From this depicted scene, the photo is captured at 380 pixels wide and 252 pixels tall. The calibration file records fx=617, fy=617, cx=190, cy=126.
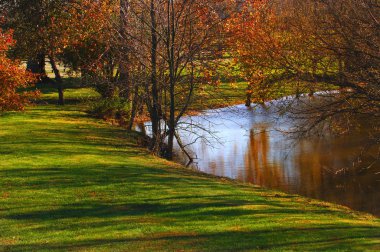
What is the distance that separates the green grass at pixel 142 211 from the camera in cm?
991

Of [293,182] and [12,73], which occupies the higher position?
[12,73]

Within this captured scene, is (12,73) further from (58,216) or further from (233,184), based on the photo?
(58,216)

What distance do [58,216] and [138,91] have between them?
11.9 m

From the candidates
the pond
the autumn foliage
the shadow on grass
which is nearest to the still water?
the pond

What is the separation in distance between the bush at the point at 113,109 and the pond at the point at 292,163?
384 centimetres

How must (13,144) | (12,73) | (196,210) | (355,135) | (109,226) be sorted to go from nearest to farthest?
(109,226), (196,210), (13,144), (12,73), (355,135)

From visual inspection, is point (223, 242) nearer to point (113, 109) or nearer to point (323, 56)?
point (323, 56)

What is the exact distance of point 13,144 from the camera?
2062 centimetres


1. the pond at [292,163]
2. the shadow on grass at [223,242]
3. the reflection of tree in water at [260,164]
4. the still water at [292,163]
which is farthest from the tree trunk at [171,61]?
the shadow on grass at [223,242]

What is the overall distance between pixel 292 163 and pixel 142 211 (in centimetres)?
1048

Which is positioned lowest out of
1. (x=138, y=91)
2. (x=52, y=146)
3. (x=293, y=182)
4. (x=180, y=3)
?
(x=293, y=182)

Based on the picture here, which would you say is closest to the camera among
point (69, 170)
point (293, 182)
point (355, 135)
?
point (69, 170)

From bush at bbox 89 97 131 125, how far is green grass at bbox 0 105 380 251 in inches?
387

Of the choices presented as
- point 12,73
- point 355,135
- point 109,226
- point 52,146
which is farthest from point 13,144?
point 355,135
